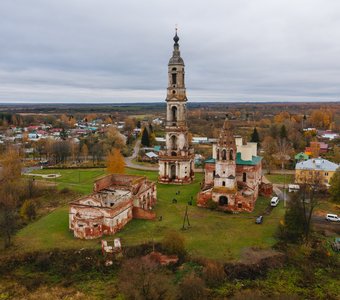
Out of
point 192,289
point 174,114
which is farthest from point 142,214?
point 174,114

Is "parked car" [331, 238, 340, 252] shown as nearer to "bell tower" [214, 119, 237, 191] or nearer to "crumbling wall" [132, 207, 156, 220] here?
"bell tower" [214, 119, 237, 191]

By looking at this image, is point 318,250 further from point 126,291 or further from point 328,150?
point 328,150

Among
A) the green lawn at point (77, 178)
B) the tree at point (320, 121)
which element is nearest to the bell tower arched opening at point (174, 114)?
the green lawn at point (77, 178)

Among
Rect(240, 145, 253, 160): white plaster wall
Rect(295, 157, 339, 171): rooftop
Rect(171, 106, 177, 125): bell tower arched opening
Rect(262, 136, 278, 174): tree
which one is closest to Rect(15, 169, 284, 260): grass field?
Rect(240, 145, 253, 160): white plaster wall

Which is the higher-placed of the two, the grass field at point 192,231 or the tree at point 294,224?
the tree at point 294,224

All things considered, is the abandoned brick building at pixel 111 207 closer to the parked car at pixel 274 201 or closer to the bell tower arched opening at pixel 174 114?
the bell tower arched opening at pixel 174 114

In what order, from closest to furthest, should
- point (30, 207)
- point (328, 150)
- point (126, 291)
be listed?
point (126, 291), point (30, 207), point (328, 150)

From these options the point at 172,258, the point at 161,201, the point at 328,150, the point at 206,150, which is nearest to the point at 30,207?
the point at 161,201
